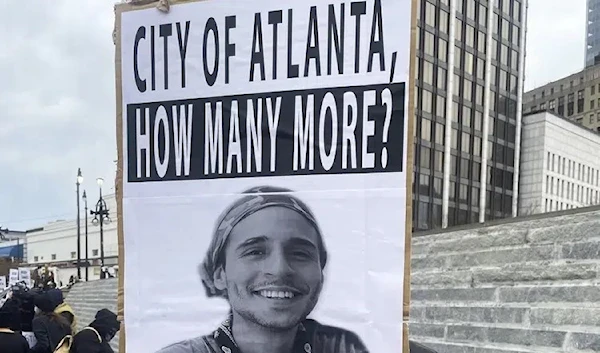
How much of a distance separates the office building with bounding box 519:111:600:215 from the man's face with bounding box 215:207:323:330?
67.5 metres

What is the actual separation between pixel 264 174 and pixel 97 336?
96.2 inches

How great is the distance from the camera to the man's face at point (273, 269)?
1872mm

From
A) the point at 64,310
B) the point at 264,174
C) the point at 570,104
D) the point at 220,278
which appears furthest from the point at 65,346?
the point at 570,104

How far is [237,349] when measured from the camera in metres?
1.97

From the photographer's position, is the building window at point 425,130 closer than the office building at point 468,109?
Yes

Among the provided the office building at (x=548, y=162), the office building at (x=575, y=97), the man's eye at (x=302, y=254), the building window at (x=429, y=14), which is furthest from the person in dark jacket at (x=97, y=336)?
the office building at (x=575, y=97)

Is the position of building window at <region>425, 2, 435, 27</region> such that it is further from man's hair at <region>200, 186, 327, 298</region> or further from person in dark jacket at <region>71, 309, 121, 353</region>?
man's hair at <region>200, 186, 327, 298</region>

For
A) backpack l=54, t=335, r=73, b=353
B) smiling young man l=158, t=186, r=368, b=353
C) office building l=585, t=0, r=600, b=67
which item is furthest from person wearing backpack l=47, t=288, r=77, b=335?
office building l=585, t=0, r=600, b=67

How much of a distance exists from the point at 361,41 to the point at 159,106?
0.76 m

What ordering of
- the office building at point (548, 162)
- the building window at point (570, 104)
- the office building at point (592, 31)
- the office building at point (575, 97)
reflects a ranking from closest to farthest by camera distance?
1. the office building at point (548, 162)
2. the office building at point (575, 97)
3. the building window at point (570, 104)
4. the office building at point (592, 31)

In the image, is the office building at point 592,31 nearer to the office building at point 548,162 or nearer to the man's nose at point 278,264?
the office building at point 548,162

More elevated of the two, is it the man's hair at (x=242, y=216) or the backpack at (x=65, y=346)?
the man's hair at (x=242, y=216)

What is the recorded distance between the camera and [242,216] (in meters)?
1.97

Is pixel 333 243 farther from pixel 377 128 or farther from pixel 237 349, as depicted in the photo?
pixel 237 349
